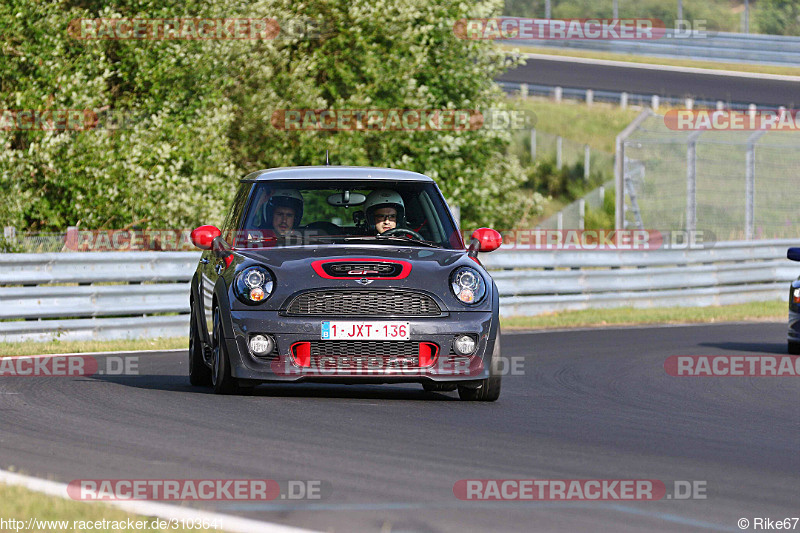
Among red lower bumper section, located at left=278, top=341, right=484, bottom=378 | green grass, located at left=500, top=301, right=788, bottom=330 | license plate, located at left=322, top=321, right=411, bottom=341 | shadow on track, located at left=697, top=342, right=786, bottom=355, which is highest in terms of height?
license plate, located at left=322, top=321, right=411, bottom=341

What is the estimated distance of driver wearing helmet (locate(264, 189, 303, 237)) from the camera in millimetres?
9977

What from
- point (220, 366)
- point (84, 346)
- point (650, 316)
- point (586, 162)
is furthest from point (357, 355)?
point (586, 162)

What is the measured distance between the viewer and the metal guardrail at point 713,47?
4475cm

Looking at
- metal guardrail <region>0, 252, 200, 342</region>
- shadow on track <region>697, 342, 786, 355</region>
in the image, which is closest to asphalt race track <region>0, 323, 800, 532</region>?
metal guardrail <region>0, 252, 200, 342</region>

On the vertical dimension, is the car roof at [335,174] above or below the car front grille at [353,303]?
above

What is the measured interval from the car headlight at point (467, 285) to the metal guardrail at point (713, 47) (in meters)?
36.6

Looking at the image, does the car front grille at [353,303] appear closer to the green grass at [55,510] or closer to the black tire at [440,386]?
the black tire at [440,386]

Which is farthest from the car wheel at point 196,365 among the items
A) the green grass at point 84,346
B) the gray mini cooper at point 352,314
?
the green grass at point 84,346

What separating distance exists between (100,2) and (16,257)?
916cm

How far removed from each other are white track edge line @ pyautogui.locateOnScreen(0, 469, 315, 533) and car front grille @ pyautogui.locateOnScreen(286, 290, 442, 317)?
3.25 meters

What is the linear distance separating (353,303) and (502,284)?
11.2 m

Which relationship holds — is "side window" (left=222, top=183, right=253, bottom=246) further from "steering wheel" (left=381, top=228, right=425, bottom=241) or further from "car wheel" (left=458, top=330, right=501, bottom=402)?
"car wheel" (left=458, top=330, right=501, bottom=402)

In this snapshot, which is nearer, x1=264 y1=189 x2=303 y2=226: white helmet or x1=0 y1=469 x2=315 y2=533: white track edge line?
x1=0 y1=469 x2=315 y2=533: white track edge line

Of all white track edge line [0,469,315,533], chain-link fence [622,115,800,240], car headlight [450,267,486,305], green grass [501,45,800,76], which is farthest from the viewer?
Answer: green grass [501,45,800,76]
